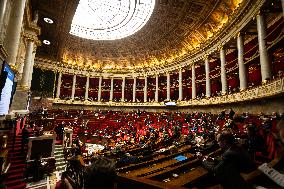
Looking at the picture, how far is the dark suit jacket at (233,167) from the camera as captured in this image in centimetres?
172

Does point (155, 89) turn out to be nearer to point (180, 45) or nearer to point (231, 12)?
point (180, 45)

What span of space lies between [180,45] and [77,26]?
1382 cm

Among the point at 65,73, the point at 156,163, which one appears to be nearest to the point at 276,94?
the point at 156,163

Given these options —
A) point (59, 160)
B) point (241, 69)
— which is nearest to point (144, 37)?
point (241, 69)

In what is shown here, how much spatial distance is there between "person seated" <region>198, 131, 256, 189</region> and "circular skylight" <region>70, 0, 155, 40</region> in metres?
19.0

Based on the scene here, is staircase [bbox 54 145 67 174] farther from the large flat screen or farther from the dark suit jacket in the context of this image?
the dark suit jacket

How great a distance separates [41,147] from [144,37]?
17485 millimetres

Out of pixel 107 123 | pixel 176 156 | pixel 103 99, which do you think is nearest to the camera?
pixel 176 156

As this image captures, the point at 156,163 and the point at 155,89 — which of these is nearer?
the point at 156,163

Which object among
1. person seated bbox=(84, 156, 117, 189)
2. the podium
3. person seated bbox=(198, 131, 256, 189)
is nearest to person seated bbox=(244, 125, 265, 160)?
person seated bbox=(198, 131, 256, 189)

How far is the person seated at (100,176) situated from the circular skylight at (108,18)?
1983cm

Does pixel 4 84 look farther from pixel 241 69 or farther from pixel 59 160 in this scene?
pixel 241 69

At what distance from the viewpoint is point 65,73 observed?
28297 millimetres

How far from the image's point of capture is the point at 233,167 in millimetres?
1812
